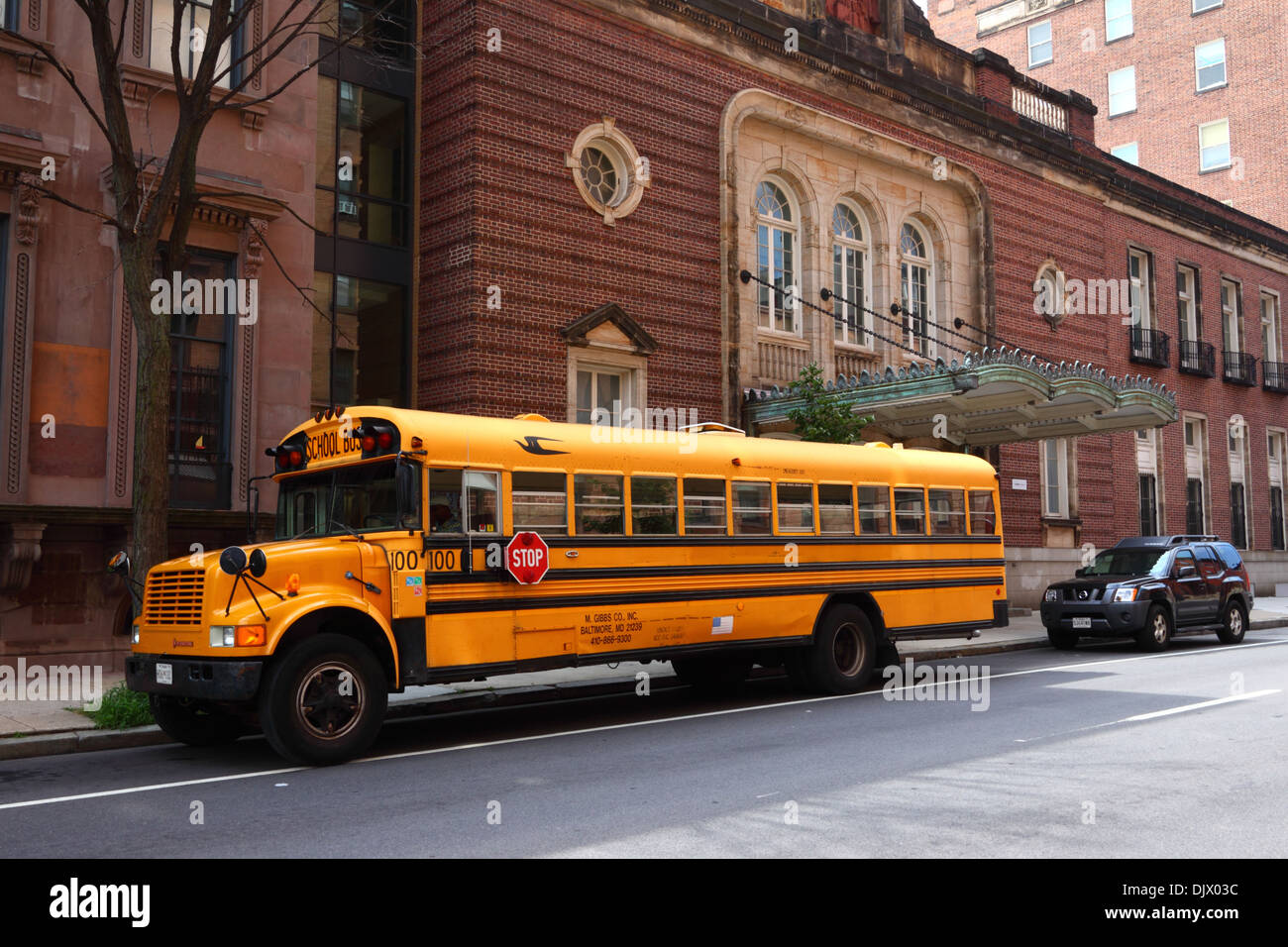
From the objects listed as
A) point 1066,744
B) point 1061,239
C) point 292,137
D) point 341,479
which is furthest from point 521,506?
point 1061,239

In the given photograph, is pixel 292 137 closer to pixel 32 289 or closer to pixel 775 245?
pixel 32 289

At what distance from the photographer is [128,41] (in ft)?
50.5

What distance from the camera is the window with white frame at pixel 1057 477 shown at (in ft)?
94.9

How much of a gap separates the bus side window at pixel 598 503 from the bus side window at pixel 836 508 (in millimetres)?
3053

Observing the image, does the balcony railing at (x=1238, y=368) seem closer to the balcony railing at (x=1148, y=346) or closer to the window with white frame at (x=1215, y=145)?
the balcony railing at (x=1148, y=346)

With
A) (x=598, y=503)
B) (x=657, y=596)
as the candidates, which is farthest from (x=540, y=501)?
(x=657, y=596)

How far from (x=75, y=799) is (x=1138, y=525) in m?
29.4

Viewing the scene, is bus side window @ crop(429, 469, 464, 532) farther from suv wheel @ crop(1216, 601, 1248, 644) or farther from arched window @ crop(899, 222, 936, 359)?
arched window @ crop(899, 222, 936, 359)

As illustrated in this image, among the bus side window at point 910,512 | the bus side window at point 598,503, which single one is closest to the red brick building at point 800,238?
the bus side window at point 910,512

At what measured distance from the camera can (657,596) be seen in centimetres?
1161

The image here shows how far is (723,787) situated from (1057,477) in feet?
77.5

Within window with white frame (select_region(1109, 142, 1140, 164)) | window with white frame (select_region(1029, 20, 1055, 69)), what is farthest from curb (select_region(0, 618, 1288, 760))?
window with white frame (select_region(1029, 20, 1055, 69))

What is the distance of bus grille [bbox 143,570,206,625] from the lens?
30.1ft

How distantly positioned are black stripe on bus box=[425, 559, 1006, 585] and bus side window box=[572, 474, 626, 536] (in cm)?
39
